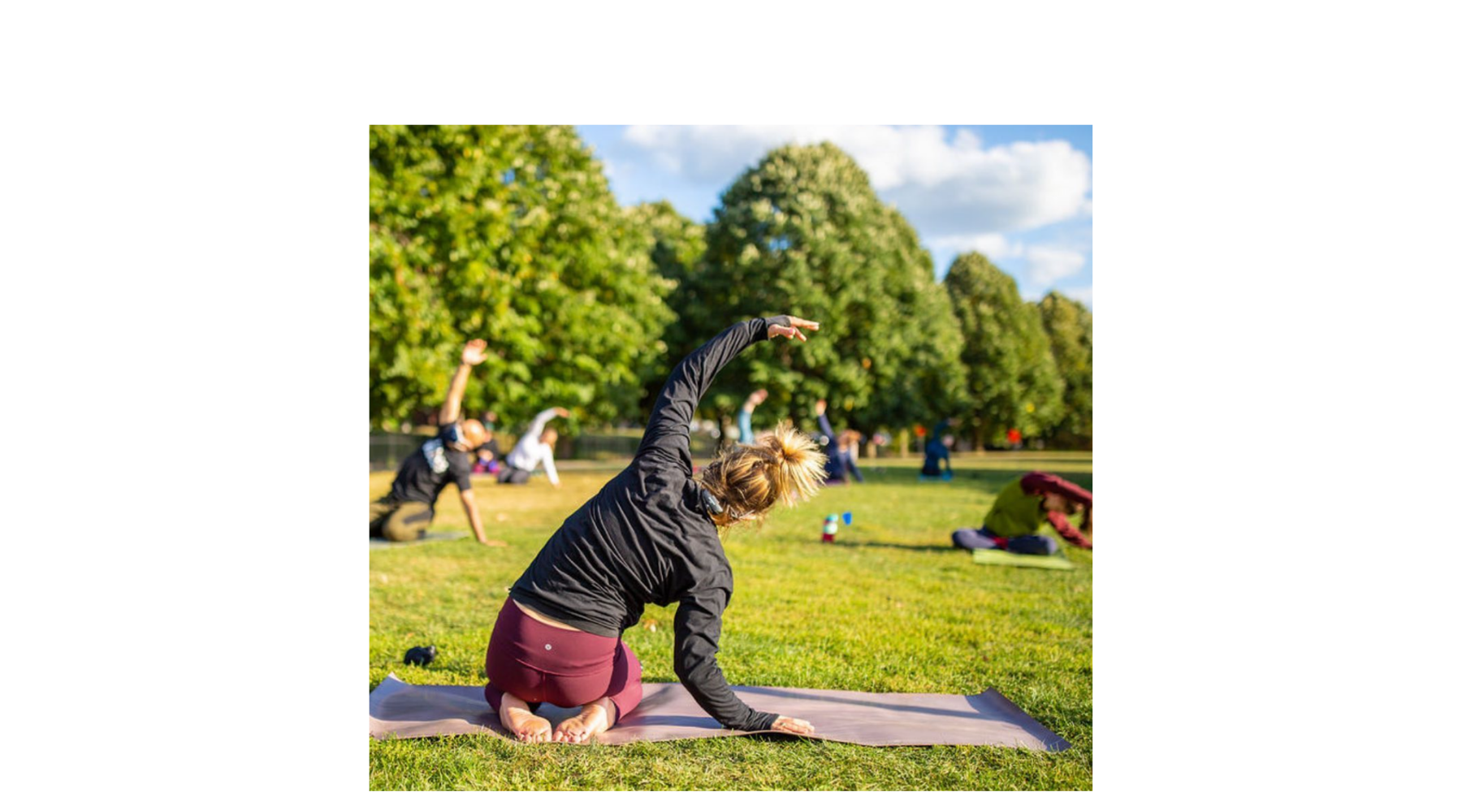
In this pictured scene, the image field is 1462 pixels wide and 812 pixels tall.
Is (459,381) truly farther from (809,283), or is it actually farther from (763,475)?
(809,283)

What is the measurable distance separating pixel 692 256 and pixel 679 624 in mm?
27425

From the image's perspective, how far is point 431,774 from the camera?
12.3 ft

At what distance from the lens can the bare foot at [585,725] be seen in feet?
12.9

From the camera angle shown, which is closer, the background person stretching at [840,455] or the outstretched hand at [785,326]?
the outstretched hand at [785,326]

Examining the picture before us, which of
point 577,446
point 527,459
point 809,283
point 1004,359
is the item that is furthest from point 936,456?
point 577,446

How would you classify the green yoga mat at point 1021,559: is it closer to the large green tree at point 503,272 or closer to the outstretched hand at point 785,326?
the outstretched hand at point 785,326

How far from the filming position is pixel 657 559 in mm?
3645

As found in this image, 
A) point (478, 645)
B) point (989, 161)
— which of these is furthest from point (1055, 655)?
point (989, 161)

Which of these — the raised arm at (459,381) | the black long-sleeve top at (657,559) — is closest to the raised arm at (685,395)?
the black long-sleeve top at (657,559)

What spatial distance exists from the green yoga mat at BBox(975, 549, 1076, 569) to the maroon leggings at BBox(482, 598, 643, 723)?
6.36 meters

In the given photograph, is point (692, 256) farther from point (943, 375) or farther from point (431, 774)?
point (431, 774)

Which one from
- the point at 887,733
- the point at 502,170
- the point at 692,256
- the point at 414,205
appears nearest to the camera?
the point at 887,733

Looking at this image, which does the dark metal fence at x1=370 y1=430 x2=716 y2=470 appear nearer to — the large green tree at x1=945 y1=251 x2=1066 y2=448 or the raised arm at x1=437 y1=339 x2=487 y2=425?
the large green tree at x1=945 y1=251 x2=1066 y2=448

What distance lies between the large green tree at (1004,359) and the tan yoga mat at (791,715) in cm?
3196
